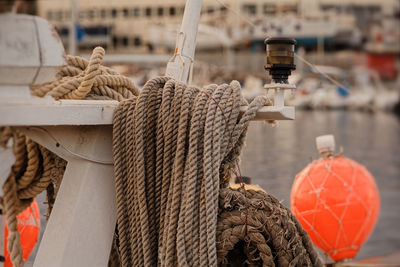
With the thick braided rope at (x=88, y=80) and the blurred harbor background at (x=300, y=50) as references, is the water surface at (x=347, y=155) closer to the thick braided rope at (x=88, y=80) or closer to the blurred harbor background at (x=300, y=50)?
the blurred harbor background at (x=300, y=50)

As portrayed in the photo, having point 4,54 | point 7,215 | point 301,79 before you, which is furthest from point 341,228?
point 301,79

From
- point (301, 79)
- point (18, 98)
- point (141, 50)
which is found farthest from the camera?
point (141, 50)

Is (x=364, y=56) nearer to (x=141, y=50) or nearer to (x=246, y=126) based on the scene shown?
(x=141, y=50)

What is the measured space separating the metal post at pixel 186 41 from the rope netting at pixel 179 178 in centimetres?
52

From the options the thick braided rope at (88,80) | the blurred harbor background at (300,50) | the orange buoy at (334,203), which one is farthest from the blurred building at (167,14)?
the thick braided rope at (88,80)

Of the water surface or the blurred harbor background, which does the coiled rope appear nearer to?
the water surface

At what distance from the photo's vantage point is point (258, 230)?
2615 mm

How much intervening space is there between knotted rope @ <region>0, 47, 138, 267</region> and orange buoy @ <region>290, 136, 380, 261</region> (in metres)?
1.91

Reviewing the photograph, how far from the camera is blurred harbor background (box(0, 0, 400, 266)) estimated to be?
85.5 feet

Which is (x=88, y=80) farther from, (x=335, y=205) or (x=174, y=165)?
(x=335, y=205)

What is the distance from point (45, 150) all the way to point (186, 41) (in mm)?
990

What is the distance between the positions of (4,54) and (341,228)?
3.17 m

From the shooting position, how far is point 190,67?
3471 mm

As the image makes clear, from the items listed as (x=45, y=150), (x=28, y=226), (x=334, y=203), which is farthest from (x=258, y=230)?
(x=334, y=203)
